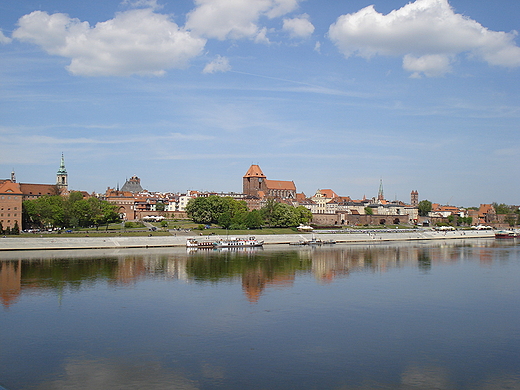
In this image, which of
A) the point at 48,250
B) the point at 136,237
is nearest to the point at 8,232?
the point at 48,250

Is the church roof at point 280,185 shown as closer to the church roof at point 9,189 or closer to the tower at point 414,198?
the tower at point 414,198

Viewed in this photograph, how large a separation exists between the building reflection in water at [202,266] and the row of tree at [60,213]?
17693 millimetres

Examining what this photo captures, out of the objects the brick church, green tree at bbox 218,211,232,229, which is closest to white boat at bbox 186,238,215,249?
green tree at bbox 218,211,232,229

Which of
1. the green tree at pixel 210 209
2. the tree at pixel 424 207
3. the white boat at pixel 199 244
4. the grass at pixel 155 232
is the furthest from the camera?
the tree at pixel 424 207

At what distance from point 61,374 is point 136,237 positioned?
143ft

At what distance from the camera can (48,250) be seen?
2092 inches

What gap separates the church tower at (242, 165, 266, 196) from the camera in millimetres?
124188

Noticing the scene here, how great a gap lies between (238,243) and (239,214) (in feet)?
60.8

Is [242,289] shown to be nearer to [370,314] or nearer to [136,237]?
[370,314]

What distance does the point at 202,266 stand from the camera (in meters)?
42.8

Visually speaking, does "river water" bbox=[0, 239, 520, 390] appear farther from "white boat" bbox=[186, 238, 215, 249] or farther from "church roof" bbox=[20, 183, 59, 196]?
"church roof" bbox=[20, 183, 59, 196]

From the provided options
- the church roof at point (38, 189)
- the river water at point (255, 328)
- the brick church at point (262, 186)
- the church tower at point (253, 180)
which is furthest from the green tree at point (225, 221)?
the church tower at point (253, 180)

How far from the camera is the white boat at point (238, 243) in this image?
61.7 m

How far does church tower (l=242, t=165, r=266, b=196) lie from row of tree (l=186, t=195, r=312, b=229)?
34843 millimetres
